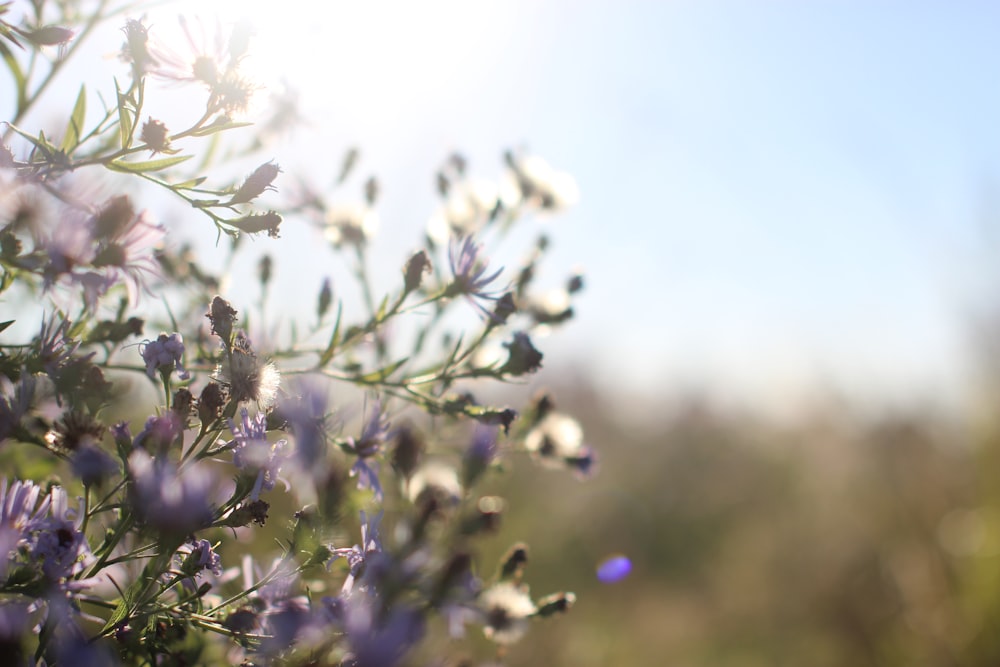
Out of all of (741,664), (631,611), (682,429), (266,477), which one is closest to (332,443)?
(266,477)

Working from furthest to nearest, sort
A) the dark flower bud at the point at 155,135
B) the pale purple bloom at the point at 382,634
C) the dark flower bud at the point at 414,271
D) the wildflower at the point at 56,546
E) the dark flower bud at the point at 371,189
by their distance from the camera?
the dark flower bud at the point at 371,189, the dark flower bud at the point at 414,271, the dark flower bud at the point at 155,135, the wildflower at the point at 56,546, the pale purple bloom at the point at 382,634

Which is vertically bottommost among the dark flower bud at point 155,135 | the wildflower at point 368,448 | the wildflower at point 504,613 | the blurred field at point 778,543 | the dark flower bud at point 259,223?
the wildflower at point 504,613

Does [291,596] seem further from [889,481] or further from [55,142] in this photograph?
[889,481]

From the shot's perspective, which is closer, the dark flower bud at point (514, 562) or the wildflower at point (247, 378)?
the wildflower at point (247, 378)

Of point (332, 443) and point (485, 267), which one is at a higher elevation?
point (485, 267)

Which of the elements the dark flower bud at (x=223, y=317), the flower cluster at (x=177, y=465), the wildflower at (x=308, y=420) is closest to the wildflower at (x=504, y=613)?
the flower cluster at (x=177, y=465)

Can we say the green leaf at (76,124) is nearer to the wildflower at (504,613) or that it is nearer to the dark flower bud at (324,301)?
the dark flower bud at (324,301)
